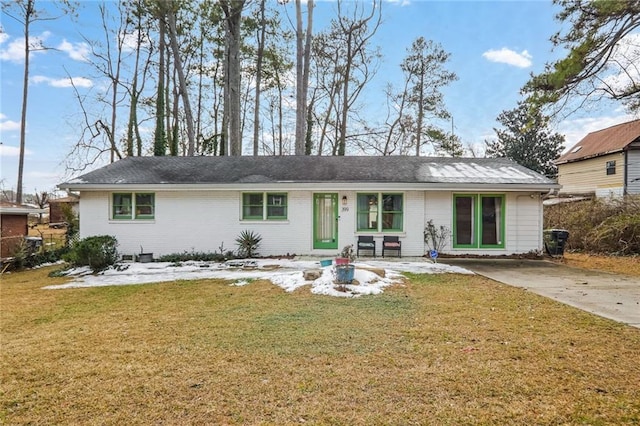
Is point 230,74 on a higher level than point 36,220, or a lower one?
higher

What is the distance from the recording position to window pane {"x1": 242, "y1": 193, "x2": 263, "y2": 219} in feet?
39.4

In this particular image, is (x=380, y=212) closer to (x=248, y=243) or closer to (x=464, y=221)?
(x=464, y=221)

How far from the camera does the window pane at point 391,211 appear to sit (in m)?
11.8

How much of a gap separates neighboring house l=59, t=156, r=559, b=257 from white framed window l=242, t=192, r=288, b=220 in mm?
33

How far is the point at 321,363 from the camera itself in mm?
3658

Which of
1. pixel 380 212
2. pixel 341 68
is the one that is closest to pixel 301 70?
pixel 341 68

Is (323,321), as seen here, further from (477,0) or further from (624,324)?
(477,0)

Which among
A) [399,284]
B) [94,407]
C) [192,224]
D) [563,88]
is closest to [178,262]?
[192,224]

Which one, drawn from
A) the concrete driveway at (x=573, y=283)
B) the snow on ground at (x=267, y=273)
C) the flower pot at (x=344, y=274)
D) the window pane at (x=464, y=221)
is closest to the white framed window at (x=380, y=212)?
the snow on ground at (x=267, y=273)

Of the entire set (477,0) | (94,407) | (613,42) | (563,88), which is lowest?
(94,407)

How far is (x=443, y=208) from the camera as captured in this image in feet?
38.5

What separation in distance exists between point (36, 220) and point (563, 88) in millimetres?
34363

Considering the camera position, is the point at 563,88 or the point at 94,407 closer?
the point at 94,407

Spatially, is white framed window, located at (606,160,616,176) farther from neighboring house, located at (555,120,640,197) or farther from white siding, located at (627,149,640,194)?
white siding, located at (627,149,640,194)
